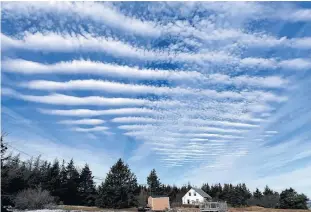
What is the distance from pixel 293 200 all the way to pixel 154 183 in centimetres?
3947

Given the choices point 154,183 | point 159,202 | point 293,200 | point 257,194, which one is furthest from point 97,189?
point 257,194

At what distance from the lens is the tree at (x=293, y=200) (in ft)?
228

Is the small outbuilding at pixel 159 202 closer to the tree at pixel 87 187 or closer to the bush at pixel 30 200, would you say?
the tree at pixel 87 187

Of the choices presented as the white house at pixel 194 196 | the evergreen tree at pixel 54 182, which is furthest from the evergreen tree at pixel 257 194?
the evergreen tree at pixel 54 182

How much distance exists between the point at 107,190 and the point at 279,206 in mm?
39199

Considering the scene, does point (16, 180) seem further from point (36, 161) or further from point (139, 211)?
point (36, 161)

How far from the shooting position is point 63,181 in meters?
75.6

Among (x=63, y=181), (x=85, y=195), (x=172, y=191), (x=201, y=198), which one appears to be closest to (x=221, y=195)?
(x=201, y=198)

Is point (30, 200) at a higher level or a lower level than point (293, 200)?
lower

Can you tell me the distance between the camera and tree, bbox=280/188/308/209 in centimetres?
6940

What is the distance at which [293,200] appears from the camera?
70688 millimetres

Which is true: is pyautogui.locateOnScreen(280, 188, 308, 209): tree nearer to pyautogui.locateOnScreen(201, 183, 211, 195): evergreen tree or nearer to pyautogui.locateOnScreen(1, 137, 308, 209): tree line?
pyautogui.locateOnScreen(1, 137, 308, 209): tree line

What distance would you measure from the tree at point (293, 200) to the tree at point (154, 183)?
115ft

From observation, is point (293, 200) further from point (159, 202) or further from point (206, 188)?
point (206, 188)
